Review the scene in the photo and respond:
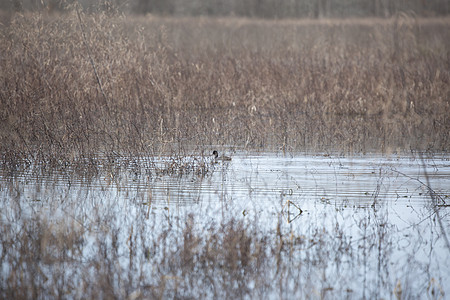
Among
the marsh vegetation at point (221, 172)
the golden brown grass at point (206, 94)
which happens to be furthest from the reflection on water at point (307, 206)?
the golden brown grass at point (206, 94)

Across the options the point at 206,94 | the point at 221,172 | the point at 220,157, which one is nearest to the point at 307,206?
the point at 221,172

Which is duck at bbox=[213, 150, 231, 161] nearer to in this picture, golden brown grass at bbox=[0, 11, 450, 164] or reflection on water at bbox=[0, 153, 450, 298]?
reflection on water at bbox=[0, 153, 450, 298]

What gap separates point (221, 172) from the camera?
A: 5.74m

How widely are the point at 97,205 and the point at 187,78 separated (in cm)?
628

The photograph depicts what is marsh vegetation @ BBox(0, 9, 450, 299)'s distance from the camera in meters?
3.28

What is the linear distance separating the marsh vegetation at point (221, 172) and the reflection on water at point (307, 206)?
→ 2 centimetres

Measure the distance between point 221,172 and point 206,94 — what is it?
14.5 feet

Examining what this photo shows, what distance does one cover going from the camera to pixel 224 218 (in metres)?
4.10

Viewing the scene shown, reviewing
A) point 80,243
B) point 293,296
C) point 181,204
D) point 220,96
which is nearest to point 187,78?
point 220,96

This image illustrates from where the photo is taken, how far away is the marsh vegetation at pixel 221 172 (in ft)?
10.8

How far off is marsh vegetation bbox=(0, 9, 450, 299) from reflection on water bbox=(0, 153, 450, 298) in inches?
0.7

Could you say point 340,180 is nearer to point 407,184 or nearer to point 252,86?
point 407,184

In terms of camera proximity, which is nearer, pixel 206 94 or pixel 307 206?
pixel 307 206

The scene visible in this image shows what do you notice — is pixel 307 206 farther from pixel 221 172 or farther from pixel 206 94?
pixel 206 94
